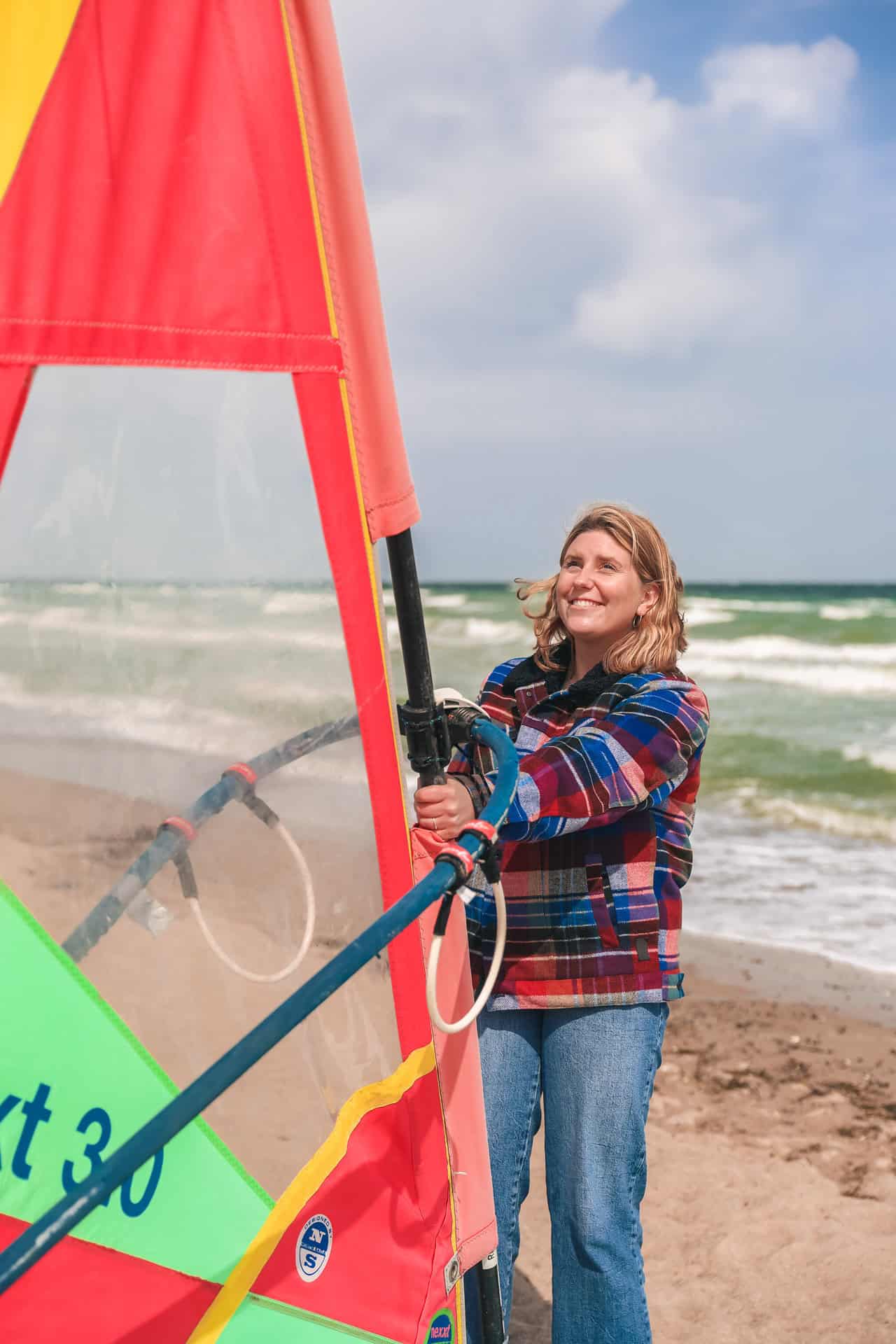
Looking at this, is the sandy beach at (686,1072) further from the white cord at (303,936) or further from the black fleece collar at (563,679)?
the black fleece collar at (563,679)

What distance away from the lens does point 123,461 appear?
1492 millimetres

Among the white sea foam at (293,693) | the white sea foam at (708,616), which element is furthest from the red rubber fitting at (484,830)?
the white sea foam at (708,616)

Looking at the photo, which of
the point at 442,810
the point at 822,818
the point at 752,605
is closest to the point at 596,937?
the point at 442,810

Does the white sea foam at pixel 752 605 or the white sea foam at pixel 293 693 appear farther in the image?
the white sea foam at pixel 752 605

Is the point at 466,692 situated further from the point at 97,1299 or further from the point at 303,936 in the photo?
the point at 97,1299

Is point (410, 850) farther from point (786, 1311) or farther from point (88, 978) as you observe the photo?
point (786, 1311)

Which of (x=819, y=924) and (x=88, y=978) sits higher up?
(x=88, y=978)

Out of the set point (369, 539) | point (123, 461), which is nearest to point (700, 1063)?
point (369, 539)

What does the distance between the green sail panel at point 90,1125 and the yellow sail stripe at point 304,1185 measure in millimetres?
22

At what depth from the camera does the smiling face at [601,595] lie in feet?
7.73

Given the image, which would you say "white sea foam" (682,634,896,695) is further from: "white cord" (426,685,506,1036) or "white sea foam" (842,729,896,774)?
"white cord" (426,685,506,1036)

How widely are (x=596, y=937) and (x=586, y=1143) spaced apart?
1.25 feet

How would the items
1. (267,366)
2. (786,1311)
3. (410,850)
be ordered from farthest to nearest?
(786,1311)
(410,850)
(267,366)

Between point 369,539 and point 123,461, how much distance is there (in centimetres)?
37
